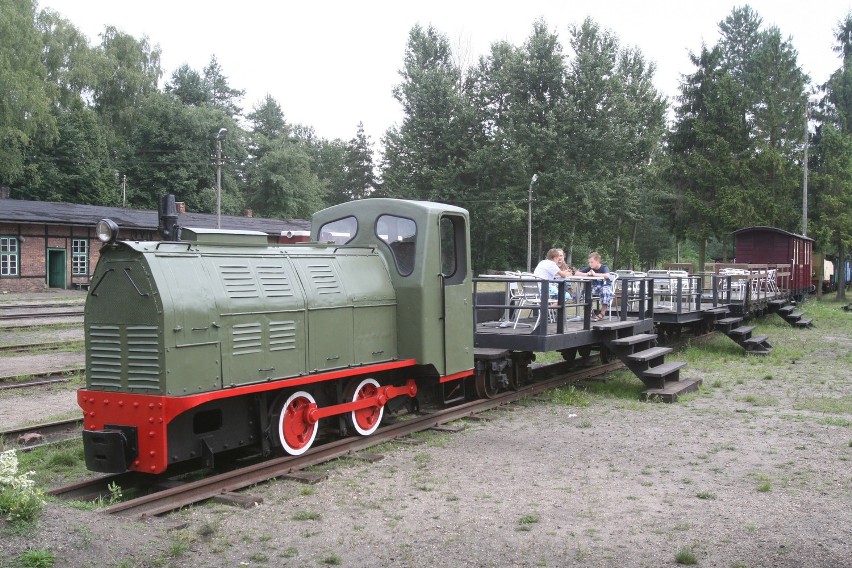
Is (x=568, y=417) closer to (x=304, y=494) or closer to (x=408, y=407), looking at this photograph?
(x=408, y=407)

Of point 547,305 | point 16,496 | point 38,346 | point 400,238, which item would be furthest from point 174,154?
point 16,496

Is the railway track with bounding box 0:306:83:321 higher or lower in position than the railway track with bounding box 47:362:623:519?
higher

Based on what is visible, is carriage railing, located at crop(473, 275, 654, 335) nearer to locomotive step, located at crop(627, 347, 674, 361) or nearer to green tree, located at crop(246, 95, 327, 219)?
locomotive step, located at crop(627, 347, 674, 361)

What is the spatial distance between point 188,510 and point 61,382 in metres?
7.44

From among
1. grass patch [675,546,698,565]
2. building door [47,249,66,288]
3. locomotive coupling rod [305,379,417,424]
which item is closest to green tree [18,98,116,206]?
building door [47,249,66,288]

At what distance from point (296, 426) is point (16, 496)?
2975 mm

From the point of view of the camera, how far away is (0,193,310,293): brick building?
34.5 metres

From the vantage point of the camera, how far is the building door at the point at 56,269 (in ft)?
121

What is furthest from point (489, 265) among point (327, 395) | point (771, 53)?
point (327, 395)

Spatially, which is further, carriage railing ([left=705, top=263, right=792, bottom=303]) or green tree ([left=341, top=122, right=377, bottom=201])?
green tree ([left=341, top=122, right=377, bottom=201])

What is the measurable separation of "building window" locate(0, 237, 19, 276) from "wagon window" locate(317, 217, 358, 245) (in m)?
29.9

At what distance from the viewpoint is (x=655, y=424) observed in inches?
391

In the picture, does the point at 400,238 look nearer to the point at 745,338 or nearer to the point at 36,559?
the point at 36,559

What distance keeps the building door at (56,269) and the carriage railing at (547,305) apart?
29.4 metres
